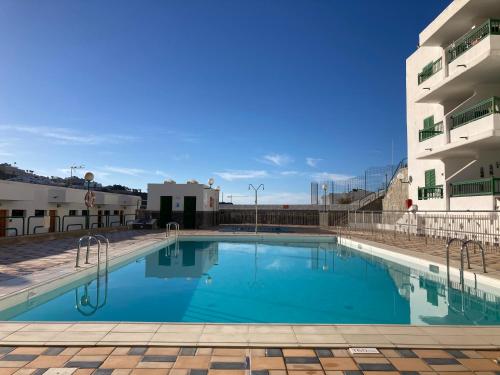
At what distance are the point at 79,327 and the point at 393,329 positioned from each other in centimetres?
385

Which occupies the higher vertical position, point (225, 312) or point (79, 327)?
point (79, 327)

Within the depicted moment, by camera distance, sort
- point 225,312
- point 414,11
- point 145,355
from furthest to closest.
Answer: point 414,11, point 225,312, point 145,355

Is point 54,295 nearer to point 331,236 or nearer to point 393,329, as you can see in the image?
point 393,329

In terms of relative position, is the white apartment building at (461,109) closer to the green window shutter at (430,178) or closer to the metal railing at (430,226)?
the green window shutter at (430,178)

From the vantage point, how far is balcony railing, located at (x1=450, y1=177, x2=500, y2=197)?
502 inches

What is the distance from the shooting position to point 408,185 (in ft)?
69.4

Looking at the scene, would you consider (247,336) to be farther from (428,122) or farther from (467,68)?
(428,122)

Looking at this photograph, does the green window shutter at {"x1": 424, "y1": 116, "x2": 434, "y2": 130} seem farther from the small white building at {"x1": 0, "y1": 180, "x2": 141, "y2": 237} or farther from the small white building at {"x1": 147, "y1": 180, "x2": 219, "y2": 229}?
the small white building at {"x1": 0, "y1": 180, "x2": 141, "y2": 237}

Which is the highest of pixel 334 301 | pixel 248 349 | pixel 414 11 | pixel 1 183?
pixel 414 11

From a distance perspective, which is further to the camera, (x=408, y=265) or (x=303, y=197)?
(x=303, y=197)

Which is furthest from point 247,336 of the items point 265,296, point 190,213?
point 190,213

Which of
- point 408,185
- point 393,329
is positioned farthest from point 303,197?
point 393,329

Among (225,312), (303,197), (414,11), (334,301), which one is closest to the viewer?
(225,312)

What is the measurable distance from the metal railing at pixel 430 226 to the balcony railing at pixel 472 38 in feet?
22.0
